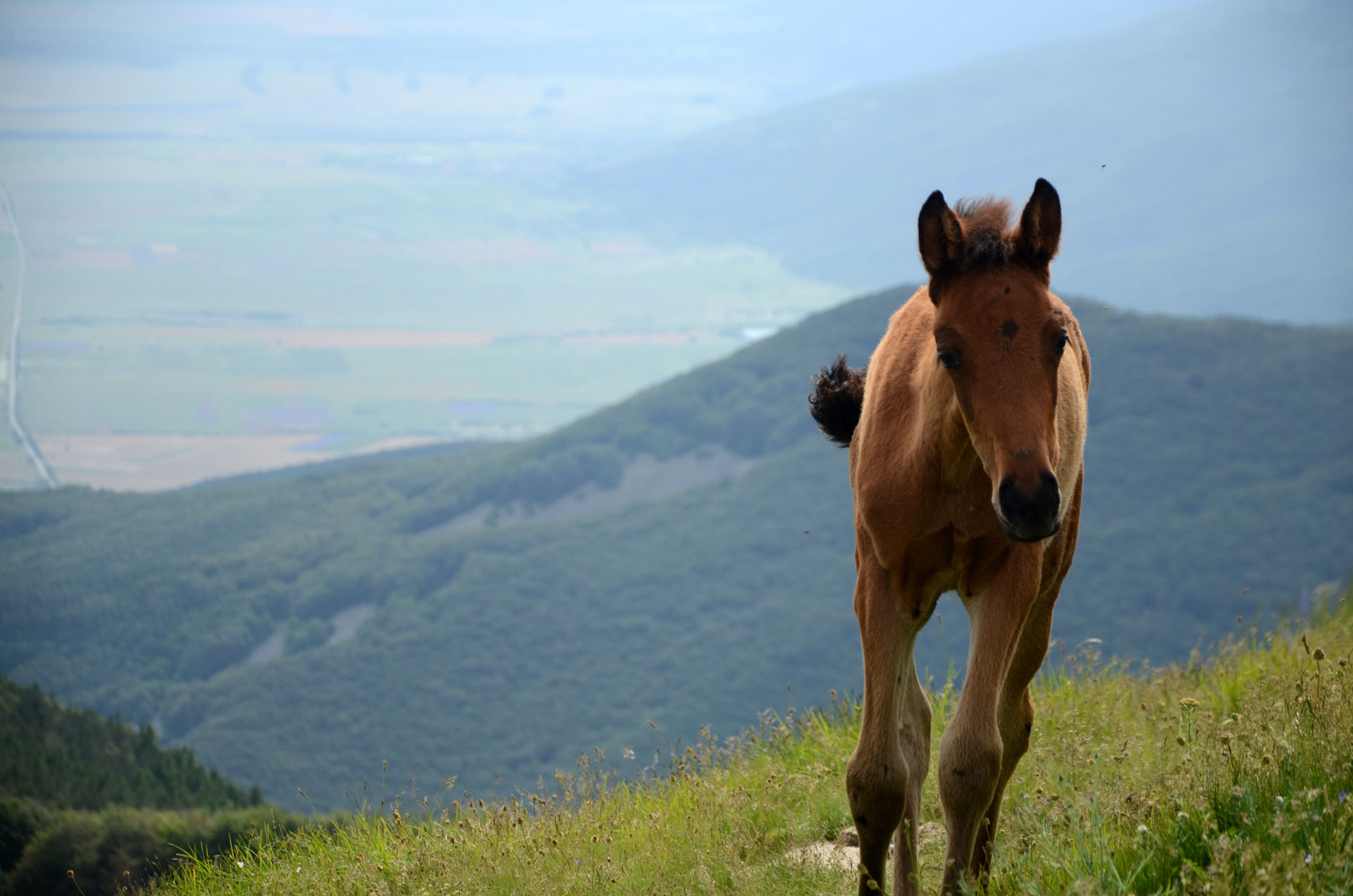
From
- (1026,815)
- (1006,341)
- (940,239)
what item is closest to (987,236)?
(940,239)

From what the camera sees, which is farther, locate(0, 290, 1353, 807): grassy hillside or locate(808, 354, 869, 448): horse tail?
locate(0, 290, 1353, 807): grassy hillside

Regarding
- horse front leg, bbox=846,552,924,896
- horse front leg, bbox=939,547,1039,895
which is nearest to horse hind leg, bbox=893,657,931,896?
horse front leg, bbox=846,552,924,896

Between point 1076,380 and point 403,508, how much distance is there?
138342 millimetres

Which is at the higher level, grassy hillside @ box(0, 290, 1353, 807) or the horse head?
the horse head

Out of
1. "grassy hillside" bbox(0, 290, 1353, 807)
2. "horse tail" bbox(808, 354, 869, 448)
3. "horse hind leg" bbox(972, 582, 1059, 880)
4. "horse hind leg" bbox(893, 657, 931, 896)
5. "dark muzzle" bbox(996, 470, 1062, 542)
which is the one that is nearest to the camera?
"dark muzzle" bbox(996, 470, 1062, 542)

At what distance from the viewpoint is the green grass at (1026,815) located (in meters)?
3.76

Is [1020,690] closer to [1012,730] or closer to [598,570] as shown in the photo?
[1012,730]

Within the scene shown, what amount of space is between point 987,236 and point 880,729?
1.89 meters

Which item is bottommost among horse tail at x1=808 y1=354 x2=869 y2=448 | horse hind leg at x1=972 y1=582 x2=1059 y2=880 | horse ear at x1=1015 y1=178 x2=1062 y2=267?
horse hind leg at x1=972 y1=582 x2=1059 y2=880

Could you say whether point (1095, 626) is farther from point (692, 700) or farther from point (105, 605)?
point (105, 605)

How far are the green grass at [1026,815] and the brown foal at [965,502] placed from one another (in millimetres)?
384

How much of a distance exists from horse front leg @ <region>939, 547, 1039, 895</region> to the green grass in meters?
0.20

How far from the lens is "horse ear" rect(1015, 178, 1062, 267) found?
3932 mm

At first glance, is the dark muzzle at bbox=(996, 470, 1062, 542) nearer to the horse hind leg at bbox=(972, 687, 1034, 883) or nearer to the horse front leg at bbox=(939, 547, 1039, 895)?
the horse front leg at bbox=(939, 547, 1039, 895)
